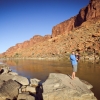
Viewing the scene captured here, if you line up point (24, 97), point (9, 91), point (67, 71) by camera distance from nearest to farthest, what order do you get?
1. point (24, 97)
2. point (9, 91)
3. point (67, 71)

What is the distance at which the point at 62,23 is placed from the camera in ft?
404

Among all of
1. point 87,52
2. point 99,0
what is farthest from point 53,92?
point 99,0

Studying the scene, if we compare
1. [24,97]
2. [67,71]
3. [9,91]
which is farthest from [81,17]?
[24,97]

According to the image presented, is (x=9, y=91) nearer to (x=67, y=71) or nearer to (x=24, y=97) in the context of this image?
(x=24, y=97)

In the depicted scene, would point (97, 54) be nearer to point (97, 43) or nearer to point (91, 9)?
point (97, 43)

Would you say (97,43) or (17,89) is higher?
(97,43)

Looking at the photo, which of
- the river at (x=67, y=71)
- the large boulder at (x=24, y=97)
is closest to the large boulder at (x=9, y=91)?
the large boulder at (x=24, y=97)

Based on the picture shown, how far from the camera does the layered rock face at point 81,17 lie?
85.4m

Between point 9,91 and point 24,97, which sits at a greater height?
point 9,91

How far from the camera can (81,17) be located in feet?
331

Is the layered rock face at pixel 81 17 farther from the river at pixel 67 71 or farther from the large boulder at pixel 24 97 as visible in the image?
the large boulder at pixel 24 97

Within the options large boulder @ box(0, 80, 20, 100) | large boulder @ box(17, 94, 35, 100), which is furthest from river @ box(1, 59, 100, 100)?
large boulder @ box(0, 80, 20, 100)

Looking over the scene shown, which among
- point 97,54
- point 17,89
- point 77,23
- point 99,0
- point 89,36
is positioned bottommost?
point 17,89

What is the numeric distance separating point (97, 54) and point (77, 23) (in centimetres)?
6969
